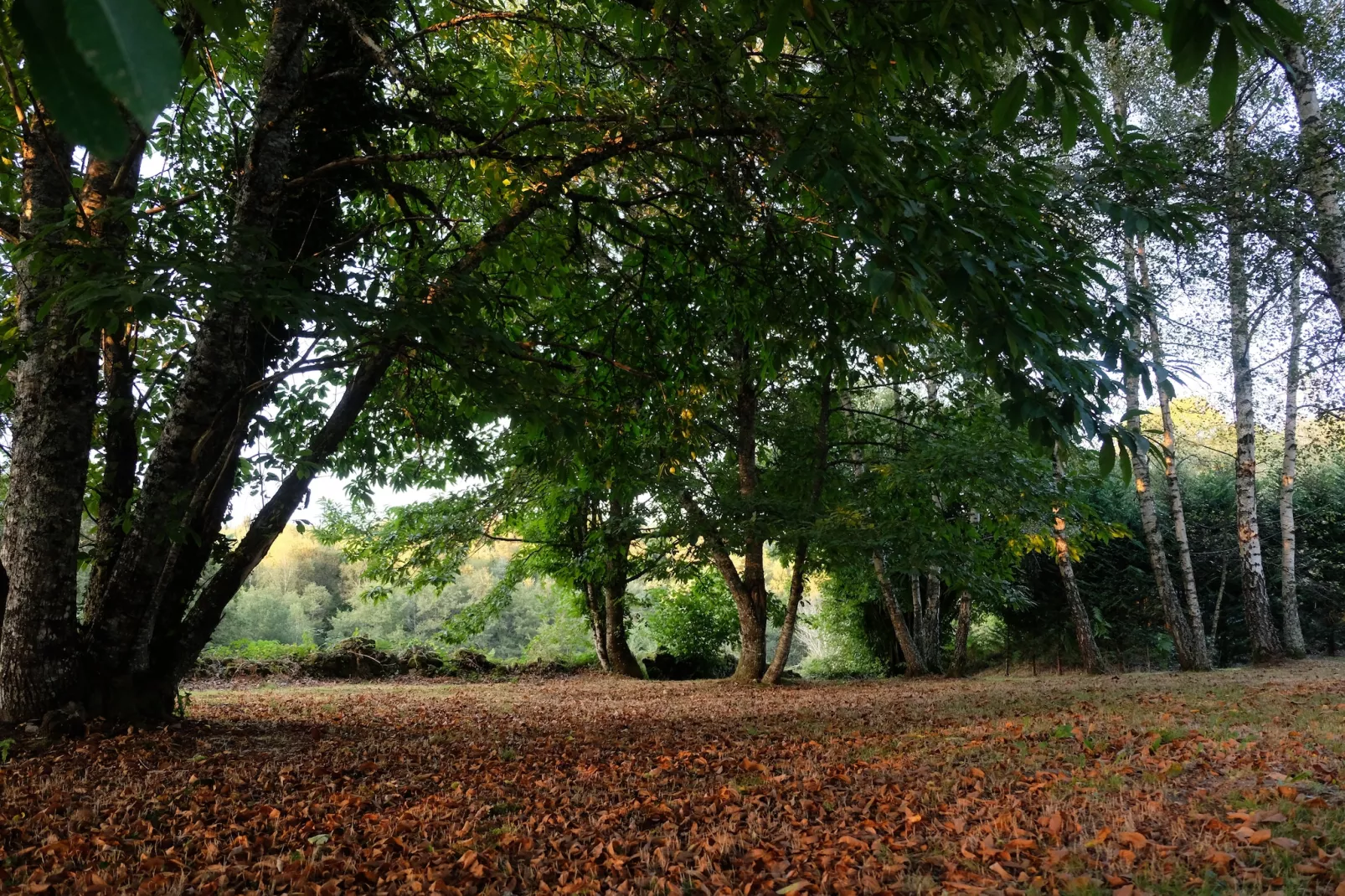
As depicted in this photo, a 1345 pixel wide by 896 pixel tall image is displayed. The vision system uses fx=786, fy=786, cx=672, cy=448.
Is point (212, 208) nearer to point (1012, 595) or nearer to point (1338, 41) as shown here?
point (1338, 41)

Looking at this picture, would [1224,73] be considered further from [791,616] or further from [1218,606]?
[1218,606]

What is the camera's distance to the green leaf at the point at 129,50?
609 mm

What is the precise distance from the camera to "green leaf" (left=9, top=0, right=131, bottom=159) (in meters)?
0.67

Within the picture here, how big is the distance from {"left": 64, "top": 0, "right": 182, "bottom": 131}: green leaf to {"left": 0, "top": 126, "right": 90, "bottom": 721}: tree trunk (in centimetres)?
454

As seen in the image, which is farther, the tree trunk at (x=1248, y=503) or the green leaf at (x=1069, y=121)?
the tree trunk at (x=1248, y=503)

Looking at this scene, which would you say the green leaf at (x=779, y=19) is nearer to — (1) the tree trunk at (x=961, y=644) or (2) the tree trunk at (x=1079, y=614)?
(2) the tree trunk at (x=1079, y=614)

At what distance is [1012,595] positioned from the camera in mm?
12977

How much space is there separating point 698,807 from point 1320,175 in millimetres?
8748

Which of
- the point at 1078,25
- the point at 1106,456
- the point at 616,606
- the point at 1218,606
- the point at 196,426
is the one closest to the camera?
the point at 1078,25

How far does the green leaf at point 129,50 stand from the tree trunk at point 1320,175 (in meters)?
9.61

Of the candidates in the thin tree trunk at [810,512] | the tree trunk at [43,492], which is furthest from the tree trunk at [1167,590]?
the tree trunk at [43,492]

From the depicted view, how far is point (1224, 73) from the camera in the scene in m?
1.64

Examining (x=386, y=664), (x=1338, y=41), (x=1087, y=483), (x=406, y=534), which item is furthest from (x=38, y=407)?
(x=1338, y=41)

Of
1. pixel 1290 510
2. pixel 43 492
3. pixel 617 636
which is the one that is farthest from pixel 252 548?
pixel 1290 510
